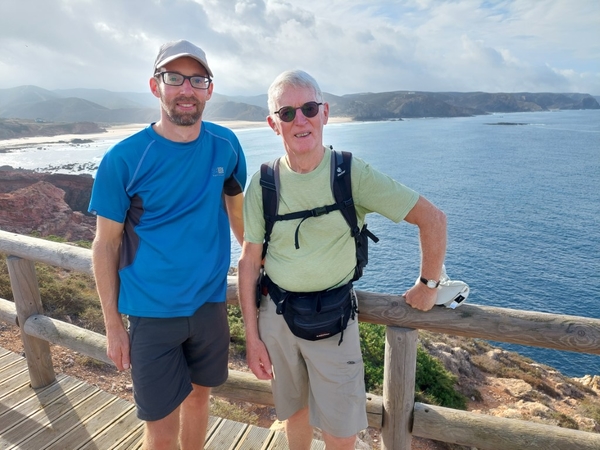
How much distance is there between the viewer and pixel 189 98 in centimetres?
226

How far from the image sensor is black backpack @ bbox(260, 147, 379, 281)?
7.04 ft

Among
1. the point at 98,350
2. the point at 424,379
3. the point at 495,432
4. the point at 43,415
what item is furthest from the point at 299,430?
the point at 424,379

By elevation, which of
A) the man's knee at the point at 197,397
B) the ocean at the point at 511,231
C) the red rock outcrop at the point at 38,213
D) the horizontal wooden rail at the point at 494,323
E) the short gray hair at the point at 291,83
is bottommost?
the ocean at the point at 511,231

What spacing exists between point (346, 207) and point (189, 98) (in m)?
0.97

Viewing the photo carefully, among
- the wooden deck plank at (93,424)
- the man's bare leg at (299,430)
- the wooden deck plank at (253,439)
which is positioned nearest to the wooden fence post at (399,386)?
the man's bare leg at (299,430)

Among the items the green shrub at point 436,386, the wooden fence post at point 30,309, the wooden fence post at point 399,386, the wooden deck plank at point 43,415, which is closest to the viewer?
the wooden fence post at point 399,386

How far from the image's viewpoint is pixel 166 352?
→ 2.30 meters

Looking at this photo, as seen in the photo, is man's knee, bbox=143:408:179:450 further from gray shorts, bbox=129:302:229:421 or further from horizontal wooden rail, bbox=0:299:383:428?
horizontal wooden rail, bbox=0:299:383:428

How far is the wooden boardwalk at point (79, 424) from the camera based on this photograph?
3057 millimetres

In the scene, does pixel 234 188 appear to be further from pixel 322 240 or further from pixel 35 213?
pixel 35 213

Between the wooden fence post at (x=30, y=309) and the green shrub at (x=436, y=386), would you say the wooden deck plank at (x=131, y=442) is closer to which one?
the wooden fence post at (x=30, y=309)

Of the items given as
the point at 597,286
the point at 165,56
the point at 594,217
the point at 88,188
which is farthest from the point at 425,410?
the point at 88,188

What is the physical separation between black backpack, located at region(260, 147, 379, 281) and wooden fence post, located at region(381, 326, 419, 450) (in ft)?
1.61

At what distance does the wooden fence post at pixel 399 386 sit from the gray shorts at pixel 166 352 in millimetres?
978
